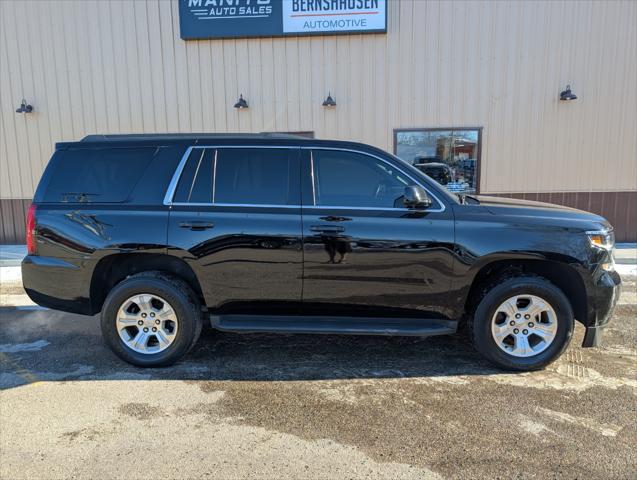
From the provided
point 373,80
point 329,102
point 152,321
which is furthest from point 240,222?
point 373,80

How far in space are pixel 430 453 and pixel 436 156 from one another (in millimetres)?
7578

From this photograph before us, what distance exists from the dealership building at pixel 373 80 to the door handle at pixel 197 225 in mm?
6010

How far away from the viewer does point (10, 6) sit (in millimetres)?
9414

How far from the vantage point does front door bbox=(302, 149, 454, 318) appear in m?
3.76

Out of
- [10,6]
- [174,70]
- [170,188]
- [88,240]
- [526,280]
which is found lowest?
[526,280]

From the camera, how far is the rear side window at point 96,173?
402cm

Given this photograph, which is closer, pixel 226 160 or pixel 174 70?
pixel 226 160

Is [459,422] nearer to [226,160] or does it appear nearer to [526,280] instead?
[526,280]

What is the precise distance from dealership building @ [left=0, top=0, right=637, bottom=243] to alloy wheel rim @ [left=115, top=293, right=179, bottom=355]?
20.4 feet

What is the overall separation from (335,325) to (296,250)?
2.36 feet

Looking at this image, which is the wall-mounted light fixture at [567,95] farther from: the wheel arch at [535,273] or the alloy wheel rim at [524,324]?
the alloy wheel rim at [524,324]

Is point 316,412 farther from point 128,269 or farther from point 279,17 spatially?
point 279,17

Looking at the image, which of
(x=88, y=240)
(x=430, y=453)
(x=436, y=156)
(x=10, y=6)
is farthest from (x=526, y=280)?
(x=10, y=6)

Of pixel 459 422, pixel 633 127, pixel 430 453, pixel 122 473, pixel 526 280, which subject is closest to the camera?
pixel 122 473
